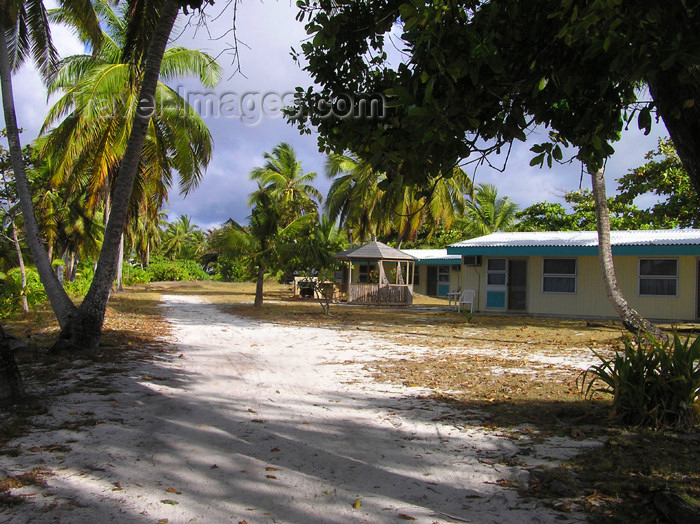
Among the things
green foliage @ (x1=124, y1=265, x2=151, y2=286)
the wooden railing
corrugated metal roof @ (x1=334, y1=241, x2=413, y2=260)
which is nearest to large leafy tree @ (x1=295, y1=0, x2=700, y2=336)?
Result: corrugated metal roof @ (x1=334, y1=241, x2=413, y2=260)

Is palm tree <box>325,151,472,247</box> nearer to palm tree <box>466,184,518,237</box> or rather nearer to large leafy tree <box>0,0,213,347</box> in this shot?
palm tree <box>466,184,518,237</box>

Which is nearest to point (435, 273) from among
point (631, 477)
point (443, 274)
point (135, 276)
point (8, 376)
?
point (443, 274)

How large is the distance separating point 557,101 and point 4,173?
15.0 m

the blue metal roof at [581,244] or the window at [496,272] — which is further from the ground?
the blue metal roof at [581,244]

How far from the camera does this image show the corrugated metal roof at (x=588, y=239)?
1662cm

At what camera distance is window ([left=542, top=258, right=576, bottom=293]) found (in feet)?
60.1

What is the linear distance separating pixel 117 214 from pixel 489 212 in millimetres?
32008

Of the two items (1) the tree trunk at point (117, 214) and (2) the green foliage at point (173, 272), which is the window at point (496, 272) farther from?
(2) the green foliage at point (173, 272)

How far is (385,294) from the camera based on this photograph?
2455cm

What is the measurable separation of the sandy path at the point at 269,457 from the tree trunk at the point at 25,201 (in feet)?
7.24

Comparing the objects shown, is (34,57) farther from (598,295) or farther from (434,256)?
(434,256)

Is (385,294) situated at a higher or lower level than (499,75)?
lower

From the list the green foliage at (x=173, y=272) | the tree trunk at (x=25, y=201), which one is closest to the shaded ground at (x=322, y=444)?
the tree trunk at (x=25, y=201)

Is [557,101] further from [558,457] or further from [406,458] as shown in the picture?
[406,458]
